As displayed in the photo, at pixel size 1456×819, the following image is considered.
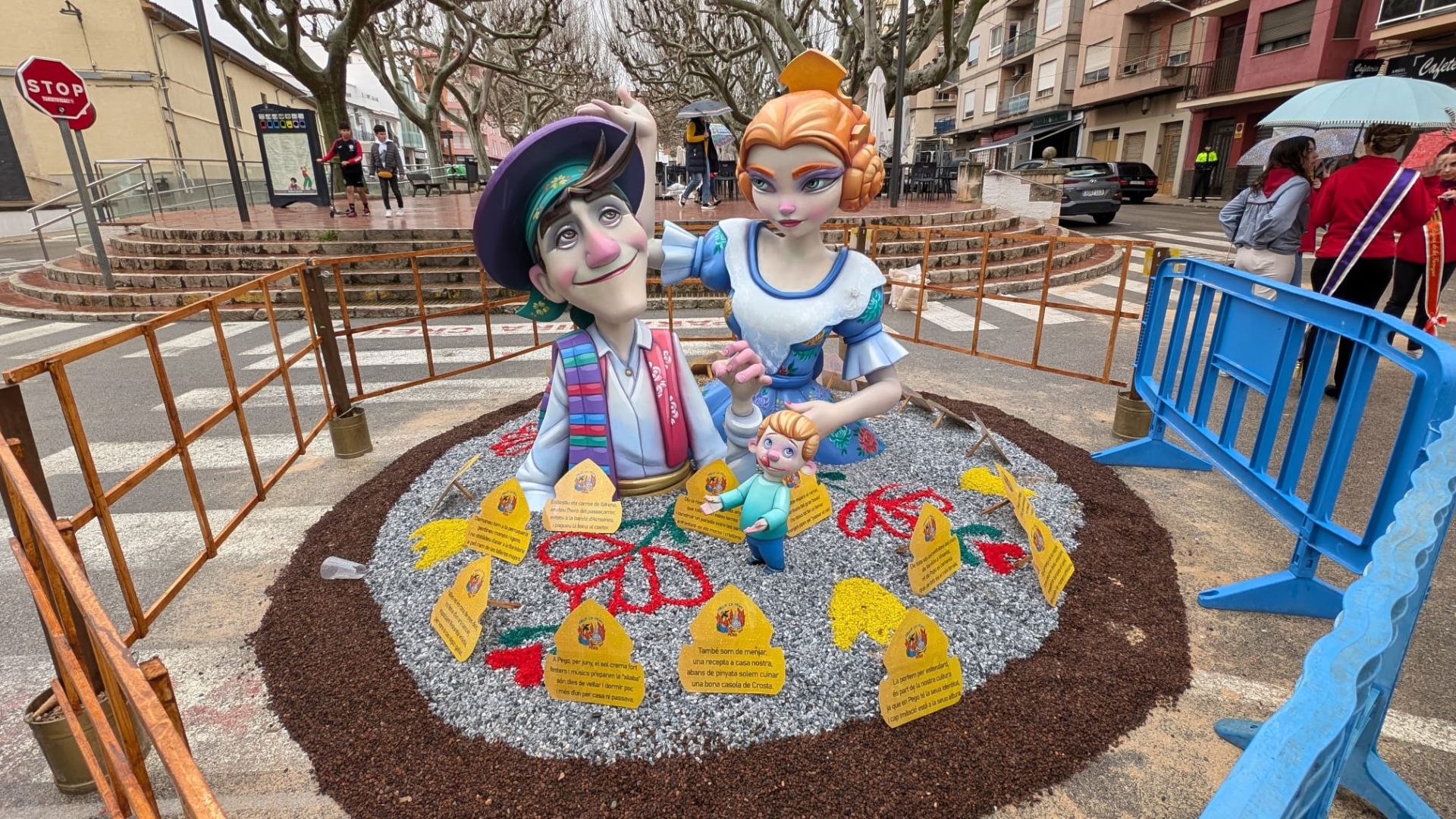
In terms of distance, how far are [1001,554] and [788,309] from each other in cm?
128

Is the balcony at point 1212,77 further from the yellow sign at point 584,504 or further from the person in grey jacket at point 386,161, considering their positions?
the yellow sign at point 584,504

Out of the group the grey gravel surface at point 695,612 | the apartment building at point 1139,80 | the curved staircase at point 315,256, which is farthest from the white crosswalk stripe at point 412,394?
the apartment building at point 1139,80

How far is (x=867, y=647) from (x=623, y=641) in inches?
32.0

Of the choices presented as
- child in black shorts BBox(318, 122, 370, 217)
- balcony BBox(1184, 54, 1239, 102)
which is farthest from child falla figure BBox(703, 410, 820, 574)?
balcony BBox(1184, 54, 1239, 102)

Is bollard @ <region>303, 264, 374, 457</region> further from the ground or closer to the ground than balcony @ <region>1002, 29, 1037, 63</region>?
closer to the ground

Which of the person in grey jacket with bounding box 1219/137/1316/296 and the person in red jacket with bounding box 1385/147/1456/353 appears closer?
the person in red jacket with bounding box 1385/147/1456/353

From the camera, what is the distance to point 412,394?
5.46 m

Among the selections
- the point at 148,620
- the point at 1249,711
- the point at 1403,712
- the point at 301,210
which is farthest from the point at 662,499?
the point at 301,210

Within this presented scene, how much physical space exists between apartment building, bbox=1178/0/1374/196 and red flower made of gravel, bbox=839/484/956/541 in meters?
18.2

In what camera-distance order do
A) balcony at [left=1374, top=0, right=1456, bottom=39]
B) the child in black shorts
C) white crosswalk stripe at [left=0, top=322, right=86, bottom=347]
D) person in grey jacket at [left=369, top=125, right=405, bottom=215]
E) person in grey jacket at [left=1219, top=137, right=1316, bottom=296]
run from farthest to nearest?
1. balcony at [left=1374, top=0, right=1456, bottom=39]
2. person in grey jacket at [left=369, top=125, right=405, bottom=215]
3. the child in black shorts
4. white crosswalk stripe at [left=0, top=322, right=86, bottom=347]
5. person in grey jacket at [left=1219, top=137, right=1316, bottom=296]

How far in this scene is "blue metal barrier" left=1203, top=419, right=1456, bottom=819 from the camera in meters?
0.83

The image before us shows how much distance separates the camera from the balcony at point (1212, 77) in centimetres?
2309

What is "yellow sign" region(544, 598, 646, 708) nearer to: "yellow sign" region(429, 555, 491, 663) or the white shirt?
"yellow sign" region(429, 555, 491, 663)

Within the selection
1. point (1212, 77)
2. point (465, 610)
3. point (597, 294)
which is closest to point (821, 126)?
point (597, 294)
